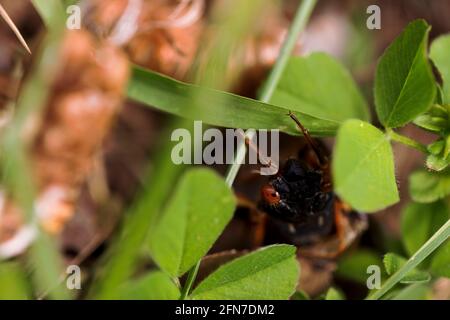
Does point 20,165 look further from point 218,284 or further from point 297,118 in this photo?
point 297,118

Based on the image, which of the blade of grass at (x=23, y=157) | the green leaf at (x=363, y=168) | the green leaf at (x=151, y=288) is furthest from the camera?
the green leaf at (x=151, y=288)

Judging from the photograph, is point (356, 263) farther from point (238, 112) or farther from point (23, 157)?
point (23, 157)

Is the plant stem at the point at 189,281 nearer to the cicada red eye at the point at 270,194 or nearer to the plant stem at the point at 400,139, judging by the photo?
the cicada red eye at the point at 270,194

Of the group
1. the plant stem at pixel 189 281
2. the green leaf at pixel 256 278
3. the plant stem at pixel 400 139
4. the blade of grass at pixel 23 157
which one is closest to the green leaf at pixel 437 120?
the plant stem at pixel 400 139

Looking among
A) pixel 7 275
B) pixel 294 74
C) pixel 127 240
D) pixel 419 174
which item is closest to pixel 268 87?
pixel 294 74

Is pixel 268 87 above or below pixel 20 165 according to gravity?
above
